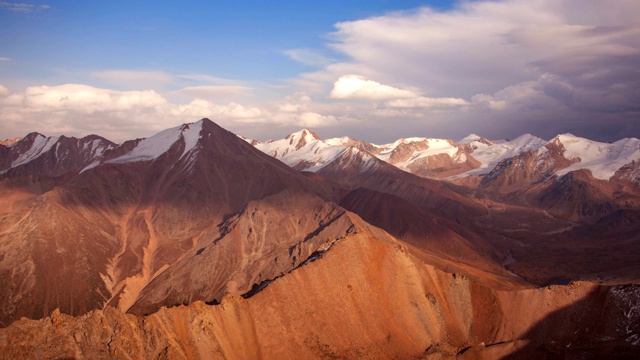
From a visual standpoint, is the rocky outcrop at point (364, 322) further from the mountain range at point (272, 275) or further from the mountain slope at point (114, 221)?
the mountain slope at point (114, 221)

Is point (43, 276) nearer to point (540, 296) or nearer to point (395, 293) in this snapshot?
point (395, 293)

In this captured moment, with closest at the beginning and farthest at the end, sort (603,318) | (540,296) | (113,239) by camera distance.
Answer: (603,318) → (540,296) → (113,239)

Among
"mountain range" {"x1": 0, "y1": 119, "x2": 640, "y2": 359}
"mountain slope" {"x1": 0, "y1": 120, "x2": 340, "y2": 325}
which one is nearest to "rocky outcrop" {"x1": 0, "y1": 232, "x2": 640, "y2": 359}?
"mountain range" {"x1": 0, "y1": 119, "x2": 640, "y2": 359}

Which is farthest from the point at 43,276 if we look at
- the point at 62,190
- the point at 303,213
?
the point at 303,213

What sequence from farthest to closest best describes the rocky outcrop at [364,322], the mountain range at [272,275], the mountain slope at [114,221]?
the mountain slope at [114,221], the mountain range at [272,275], the rocky outcrop at [364,322]

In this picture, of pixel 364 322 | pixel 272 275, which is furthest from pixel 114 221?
pixel 364 322

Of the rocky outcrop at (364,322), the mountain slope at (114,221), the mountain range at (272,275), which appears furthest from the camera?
the mountain slope at (114,221)

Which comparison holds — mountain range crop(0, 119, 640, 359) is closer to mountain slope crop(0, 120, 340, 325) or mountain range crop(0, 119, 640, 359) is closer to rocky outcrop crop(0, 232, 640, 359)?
rocky outcrop crop(0, 232, 640, 359)

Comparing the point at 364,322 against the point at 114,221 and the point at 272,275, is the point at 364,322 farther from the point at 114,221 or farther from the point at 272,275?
the point at 114,221

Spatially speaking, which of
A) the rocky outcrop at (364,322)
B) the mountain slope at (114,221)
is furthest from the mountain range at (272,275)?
the mountain slope at (114,221)
